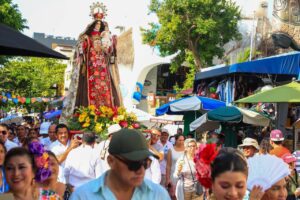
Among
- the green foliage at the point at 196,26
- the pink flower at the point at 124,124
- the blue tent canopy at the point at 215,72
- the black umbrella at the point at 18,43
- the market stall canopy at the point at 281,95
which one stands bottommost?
the pink flower at the point at 124,124

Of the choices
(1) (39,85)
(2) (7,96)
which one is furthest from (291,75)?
(1) (39,85)

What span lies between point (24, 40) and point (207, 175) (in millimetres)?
3522

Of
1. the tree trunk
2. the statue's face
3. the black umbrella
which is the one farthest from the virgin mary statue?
the tree trunk

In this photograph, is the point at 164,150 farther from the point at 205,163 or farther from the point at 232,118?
the point at 205,163

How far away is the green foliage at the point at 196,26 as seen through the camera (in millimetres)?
25719

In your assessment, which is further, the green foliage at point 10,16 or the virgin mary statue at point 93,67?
the green foliage at point 10,16

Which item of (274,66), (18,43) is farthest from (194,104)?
(18,43)

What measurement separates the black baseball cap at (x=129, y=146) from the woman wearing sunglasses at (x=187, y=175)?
5183 millimetres

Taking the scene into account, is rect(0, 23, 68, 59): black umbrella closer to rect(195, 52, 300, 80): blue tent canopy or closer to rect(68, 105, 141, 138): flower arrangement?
rect(68, 105, 141, 138): flower arrangement

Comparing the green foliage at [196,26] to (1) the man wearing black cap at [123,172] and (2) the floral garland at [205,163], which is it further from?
(1) the man wearing black cap at [123,172]

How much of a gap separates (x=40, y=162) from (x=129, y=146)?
1.64 meters

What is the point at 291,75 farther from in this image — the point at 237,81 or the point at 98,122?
the point at 98,122

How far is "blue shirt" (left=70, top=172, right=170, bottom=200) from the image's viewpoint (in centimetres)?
265

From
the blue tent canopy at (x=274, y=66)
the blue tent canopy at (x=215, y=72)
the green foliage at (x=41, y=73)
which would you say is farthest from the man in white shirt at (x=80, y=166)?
the green foliage at (x=41, y=73)
